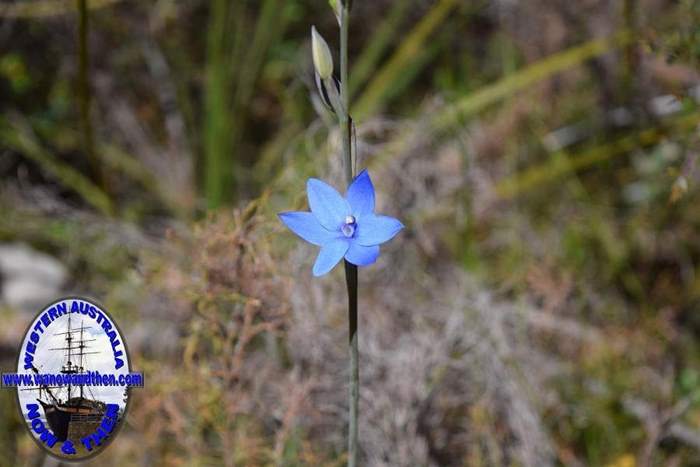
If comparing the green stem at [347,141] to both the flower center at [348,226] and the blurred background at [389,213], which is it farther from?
the blurred background at [389,213]

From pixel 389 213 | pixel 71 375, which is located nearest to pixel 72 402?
pixel 71 375

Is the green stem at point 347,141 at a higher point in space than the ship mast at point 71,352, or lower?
higher

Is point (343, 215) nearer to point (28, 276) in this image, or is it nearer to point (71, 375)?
point (71, 375)

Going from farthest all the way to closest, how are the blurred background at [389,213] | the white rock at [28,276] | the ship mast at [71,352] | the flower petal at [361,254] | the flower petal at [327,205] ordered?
the white rock at [28,276] → the blurred background at [389,213] → the ship mast at [71,352] → the flower petal at [327,205] → the flower petal at [361,254]

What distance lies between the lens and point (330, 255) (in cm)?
120

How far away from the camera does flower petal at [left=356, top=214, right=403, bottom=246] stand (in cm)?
120

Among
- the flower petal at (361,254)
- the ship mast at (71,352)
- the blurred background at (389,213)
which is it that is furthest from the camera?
the blurred background at (389,213)

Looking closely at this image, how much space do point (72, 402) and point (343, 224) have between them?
696 mm

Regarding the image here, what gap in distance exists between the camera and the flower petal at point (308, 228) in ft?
4.05

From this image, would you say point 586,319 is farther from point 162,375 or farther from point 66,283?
point 66,283

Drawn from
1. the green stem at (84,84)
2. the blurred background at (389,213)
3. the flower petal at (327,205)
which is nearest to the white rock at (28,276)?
the blurred background at (389,213)

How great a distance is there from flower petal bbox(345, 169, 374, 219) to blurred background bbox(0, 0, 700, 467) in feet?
1.75

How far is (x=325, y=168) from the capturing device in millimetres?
2340

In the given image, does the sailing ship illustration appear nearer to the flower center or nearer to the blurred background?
the blurred background
